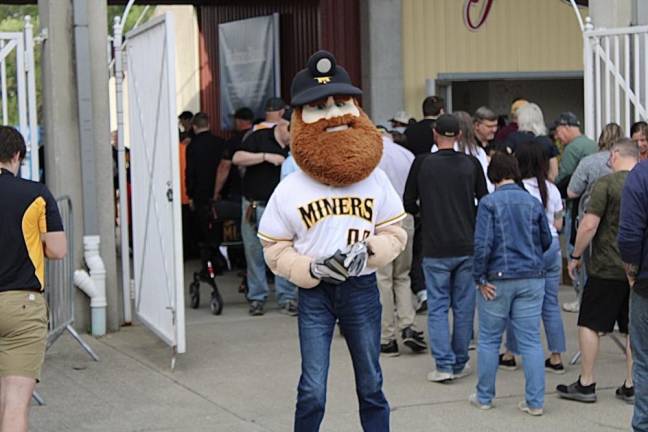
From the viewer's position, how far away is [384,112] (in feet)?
50.5

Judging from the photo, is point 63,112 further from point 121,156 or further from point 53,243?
point 53,243

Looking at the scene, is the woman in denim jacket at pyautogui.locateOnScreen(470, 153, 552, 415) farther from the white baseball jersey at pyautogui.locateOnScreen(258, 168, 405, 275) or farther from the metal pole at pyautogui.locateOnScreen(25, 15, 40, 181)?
the metal pole at pyautogui.locateOnScreen(25, 15, 40, 181)

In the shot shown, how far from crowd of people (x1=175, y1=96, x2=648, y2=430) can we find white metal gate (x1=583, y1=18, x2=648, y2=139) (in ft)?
0.94

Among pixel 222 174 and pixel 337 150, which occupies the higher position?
pixel 337 150

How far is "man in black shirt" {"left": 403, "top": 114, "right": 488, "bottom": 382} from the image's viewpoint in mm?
8266

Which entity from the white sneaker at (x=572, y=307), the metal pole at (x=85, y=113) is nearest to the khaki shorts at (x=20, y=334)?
the metal pole at (x=85, y=113)

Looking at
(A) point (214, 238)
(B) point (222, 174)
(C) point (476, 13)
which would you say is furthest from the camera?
(C) point (476, 13)

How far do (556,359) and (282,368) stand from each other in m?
2.01

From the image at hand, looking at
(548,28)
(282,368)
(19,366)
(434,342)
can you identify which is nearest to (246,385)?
(282,368)

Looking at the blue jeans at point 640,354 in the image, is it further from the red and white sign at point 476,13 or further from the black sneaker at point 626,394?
the red and white sign at point 476,13

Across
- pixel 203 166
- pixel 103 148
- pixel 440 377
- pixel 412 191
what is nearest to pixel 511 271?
pixel 440 377

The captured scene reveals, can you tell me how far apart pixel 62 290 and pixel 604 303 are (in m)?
3.92

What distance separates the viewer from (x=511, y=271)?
733cm

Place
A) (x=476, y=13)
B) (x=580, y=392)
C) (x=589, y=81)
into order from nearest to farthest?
(x=580, y=392) → (x=589, y=81) → (x=476, y=13)
